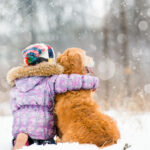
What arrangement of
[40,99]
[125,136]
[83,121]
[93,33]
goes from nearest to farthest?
[83,121], [40,99], [125,136], [93,33]

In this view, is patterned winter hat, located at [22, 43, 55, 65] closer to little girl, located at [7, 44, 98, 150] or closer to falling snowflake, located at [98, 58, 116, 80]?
little girl, located at [7, 44, 98, 150]

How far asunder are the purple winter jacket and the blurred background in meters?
3.92

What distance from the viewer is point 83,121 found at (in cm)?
214

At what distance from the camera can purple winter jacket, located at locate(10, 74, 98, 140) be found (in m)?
2.27

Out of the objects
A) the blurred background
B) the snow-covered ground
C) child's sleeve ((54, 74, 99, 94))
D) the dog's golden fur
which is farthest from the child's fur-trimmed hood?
the blurred background

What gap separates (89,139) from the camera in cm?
208

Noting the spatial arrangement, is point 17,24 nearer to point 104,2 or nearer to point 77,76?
point 104,2

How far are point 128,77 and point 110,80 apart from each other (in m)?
0.61

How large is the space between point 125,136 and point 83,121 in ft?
2.23

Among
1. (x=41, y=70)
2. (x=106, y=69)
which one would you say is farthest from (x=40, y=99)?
(x=106, y=69)

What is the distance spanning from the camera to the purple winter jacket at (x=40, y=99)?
227cm

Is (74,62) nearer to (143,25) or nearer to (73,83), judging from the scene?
(73,83)

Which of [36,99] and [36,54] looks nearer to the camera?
[36,99]

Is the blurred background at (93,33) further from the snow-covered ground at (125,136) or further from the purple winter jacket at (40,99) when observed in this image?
the purple winter jacket at (40,99)
